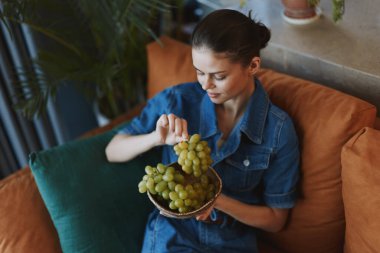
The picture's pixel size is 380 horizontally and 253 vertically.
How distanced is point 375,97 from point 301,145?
28 cm

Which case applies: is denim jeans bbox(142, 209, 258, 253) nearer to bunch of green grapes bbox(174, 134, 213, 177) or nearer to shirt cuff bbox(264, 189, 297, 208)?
shirt cuff bbox(264, 189, 297, 208)

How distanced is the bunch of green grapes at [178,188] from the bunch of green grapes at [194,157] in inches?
1.1

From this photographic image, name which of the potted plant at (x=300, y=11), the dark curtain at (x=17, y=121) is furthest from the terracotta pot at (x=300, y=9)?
the dark curtain at (x=17, y=121)

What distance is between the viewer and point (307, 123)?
123 centimetres

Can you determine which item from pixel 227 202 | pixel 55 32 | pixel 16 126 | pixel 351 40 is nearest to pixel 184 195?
pixel 227 202

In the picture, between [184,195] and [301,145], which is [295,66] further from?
[184,195]

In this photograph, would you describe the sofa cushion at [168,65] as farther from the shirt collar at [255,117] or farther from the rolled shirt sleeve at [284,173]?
the rolled shirt sleeve at [284,173]

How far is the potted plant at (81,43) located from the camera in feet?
5.14

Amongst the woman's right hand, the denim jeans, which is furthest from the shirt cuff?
the woman's right hand

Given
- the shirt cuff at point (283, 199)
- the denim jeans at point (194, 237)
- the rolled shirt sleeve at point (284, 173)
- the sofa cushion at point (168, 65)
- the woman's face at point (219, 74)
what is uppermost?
the woman's face at point (219, 74)

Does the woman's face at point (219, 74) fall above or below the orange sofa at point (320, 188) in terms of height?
above

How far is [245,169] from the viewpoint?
4.14ft

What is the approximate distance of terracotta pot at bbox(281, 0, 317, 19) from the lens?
1471 mm

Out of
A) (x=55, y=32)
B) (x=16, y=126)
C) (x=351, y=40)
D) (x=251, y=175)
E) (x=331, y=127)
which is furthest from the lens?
(x=16, y=126)
